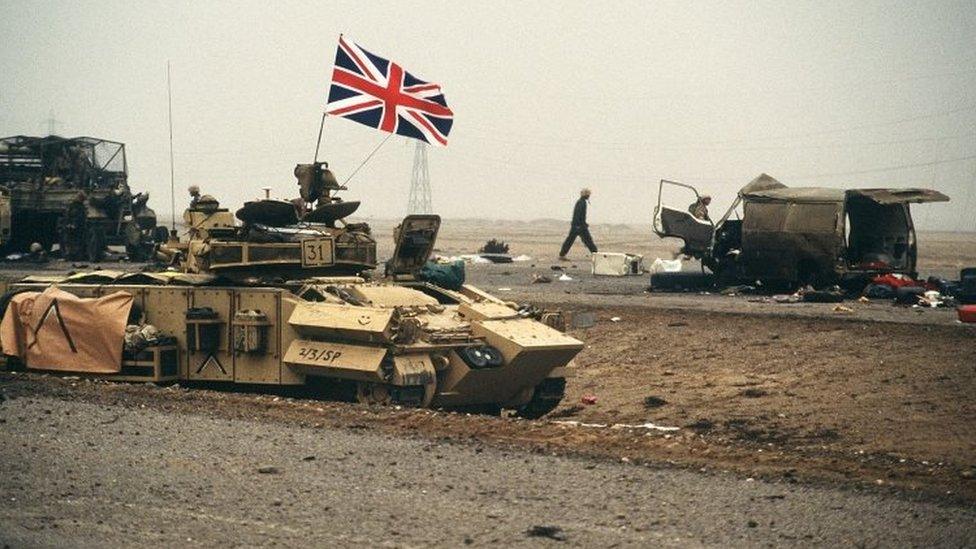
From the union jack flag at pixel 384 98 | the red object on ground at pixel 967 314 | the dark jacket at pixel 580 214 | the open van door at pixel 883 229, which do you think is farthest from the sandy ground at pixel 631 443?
the dark jacket at pixel 580 214

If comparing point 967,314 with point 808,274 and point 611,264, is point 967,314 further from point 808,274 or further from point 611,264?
point 611,264

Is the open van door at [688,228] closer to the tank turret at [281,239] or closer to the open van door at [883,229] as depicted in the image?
the open van door at [883,229]

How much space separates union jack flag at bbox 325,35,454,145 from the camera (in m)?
19.3

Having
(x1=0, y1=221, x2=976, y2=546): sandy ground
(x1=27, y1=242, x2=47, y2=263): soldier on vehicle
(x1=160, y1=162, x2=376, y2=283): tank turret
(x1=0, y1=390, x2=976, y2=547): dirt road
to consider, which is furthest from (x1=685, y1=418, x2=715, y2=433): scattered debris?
(x1=27, y1=242, x2=47, y2=263): soldier on vehicle

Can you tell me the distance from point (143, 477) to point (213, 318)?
16.4 feet

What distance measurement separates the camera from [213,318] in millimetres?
15234

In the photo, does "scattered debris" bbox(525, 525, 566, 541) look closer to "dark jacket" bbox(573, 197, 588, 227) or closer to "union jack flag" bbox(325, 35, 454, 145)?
"union jack flag" bbox(325, 35, 454, 145)

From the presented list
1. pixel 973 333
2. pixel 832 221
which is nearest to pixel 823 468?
pixel 973 333

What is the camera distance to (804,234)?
26.5 m

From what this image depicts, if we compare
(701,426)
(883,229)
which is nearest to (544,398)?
(701,426)

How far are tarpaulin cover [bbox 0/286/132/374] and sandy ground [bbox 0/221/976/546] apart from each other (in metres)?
0.38

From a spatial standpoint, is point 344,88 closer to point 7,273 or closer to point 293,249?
point 293,249

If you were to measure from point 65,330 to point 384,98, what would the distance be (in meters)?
6.02

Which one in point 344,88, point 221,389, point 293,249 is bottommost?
point 221,389
